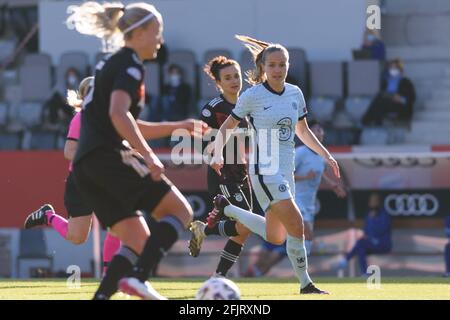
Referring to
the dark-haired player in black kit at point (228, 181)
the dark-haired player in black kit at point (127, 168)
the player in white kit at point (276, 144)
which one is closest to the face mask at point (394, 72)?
the dark-haired player in black kit at point (228, 181)

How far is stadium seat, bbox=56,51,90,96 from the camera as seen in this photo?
2114 centimetres

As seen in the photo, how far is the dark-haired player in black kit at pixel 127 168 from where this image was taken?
8.01 meters

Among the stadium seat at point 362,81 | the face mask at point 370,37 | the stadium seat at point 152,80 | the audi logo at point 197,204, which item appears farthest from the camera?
the face mask at point 370,37

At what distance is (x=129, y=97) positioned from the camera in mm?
8016

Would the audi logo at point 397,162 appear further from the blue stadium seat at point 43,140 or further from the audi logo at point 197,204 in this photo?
the blue stadium seat at point 43,140

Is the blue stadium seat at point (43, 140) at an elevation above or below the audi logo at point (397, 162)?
above

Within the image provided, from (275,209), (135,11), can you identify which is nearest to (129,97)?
(135,11)

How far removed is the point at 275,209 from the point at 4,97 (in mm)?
12841

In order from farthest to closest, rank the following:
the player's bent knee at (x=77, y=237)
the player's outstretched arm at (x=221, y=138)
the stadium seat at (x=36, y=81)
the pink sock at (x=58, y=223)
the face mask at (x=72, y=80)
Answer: the stadium seat at (x=36, y=81), the face mask at (x=72, y=80), the pink sock at (x=58, y=223), the player's bent knee at (x=77, y=237), the player's outstretched arm at (x=221, y=138)

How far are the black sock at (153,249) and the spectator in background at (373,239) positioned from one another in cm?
1026

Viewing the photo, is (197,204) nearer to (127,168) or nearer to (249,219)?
(249,219)

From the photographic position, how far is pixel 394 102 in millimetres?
19344

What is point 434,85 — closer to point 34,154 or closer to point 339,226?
point 339,226

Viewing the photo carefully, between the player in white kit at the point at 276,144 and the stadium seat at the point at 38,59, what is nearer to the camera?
the player in white kit at the point at 276,144
